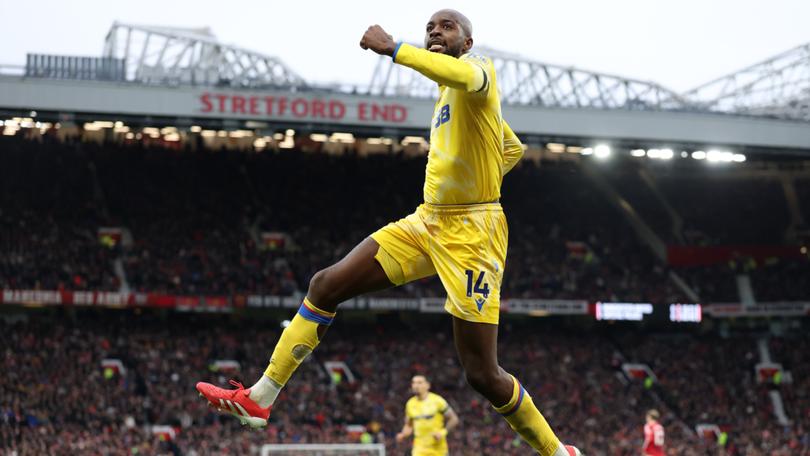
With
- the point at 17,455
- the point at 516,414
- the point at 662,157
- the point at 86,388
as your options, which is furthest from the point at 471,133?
the point at 662,157

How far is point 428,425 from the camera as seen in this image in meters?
13.8

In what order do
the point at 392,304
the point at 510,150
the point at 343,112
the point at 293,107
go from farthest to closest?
the point at 392,304 < the point at 343,112 < the point at 293,107 < the point at 510,150

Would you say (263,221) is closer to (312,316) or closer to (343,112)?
(343,112)

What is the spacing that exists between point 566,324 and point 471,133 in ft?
119

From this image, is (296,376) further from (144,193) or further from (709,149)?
(709,149)

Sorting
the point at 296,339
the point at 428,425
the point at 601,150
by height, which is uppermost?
the point at 296,339

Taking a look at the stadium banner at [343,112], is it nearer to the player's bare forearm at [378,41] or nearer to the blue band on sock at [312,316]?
the blue band on sock at [312,316]

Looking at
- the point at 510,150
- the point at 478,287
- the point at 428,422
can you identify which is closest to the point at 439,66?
the point at 478,287

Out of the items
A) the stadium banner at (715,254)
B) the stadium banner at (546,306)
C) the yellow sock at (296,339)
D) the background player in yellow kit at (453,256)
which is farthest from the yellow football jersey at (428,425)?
the stadium banner at (715,254)

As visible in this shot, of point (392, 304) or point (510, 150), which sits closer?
point (510, 150)

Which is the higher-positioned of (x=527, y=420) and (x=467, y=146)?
(x=467, y=146)

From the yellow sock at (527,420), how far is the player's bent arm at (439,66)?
210cm

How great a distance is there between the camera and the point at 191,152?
41.2 m

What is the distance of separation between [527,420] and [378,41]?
279cm
